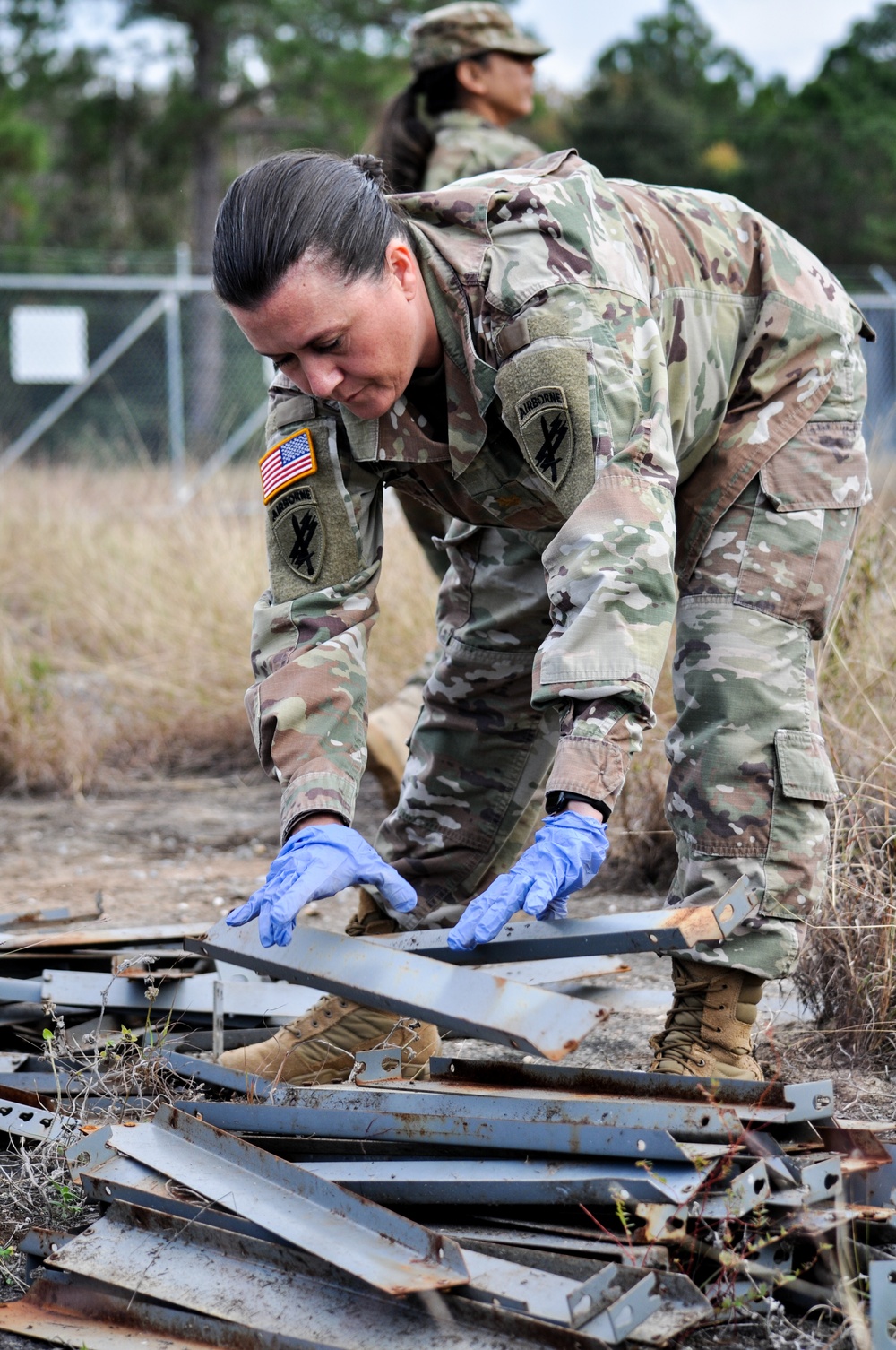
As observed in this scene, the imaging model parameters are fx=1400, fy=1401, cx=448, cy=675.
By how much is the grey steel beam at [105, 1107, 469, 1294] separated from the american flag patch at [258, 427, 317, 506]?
1.04 metres

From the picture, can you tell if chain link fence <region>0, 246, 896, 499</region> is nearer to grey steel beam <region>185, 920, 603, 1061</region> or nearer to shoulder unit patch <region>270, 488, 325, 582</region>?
shoulder unit patch <region>270, 488, 325, 582</region>

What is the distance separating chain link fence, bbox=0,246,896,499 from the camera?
10.7 metres

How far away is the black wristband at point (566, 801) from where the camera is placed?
2.00 m

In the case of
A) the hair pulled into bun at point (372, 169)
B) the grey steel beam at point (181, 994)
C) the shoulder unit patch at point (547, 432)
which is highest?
the hair pulled into bun at point (372, 169)

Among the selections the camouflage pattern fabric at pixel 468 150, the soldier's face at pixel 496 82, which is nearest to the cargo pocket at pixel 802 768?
the camouflage pattern fabric at pixel 468 150

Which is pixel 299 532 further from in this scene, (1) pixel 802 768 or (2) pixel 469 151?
(2) pixel 469 151

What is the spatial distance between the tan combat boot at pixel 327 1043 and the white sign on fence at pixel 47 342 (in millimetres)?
9169

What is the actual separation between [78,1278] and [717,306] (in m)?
1.83

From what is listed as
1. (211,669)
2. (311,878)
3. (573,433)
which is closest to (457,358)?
(573,433)

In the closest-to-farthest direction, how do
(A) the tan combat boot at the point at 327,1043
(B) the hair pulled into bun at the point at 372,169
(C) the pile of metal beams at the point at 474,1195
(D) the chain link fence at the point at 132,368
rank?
(C) the pile of metal beams at the point at 474,1195, (B) the hair pulled into bun at the point at 372,169, (A) the tan combat boot at the point at 327,1043, (D) the chain link fence at the point at 132,368

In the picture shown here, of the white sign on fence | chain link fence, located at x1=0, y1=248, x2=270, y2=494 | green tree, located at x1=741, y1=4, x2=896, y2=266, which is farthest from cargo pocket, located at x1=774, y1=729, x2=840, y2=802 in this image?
green tree, located at x1=741, y1=4, x2=896, y2=266

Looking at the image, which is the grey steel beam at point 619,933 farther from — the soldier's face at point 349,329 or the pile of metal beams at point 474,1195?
the soldier's face at point 349,329

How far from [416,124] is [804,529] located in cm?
274

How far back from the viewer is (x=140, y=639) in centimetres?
605
